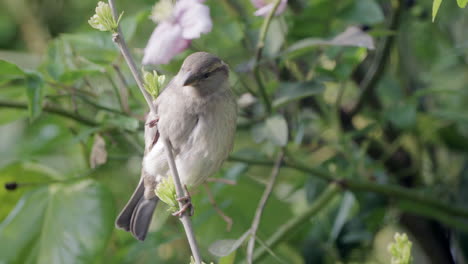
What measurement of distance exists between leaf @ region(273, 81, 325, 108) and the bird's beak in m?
0.33

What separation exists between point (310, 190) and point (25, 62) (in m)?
0.86

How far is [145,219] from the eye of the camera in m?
1.43

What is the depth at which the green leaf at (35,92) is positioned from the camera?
130 centimetres

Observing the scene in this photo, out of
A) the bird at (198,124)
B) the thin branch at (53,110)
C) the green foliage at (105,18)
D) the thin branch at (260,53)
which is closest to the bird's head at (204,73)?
the bird at (198,124)

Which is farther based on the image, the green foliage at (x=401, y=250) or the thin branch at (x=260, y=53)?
the thin branch at (x=260, y=53)

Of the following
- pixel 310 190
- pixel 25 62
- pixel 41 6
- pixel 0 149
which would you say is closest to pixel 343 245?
pixel 310 190

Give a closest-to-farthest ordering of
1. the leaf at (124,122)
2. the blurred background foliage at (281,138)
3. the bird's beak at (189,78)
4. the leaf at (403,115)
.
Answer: the bird's beak at (189,78)
the leaf at (124,122)
the blurred background foliage at (281,138)
the leaf at (403,115)

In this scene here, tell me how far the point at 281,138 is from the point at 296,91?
13cm

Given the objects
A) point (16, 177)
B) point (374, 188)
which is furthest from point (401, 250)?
point (16, 177)

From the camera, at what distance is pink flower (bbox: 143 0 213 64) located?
4.12ft

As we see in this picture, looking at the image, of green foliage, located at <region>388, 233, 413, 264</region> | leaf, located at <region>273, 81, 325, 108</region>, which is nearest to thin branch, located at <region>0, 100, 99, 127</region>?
leaf, located at <region>273, 81, 325, 108</region>

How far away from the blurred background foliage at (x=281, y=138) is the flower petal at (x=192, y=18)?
6.6 inches

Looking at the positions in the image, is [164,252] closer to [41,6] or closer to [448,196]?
[448,196]

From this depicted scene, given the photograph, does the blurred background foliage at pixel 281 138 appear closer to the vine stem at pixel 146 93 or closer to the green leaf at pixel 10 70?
the green leaf at pixel 10 70
